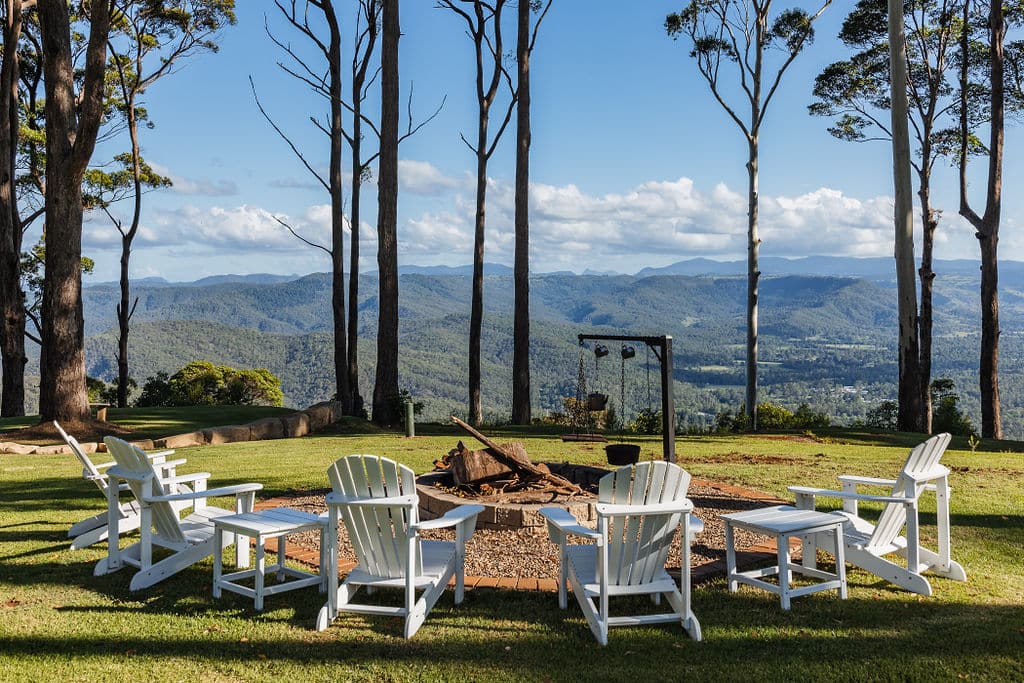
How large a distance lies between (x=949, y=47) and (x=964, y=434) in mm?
11601

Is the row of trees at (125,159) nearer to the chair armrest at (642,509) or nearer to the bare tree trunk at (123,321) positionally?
the bare tree trunk at (123,321)

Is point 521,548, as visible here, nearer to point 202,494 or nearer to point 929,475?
point 202,494

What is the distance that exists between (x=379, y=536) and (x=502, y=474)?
218 centimetres

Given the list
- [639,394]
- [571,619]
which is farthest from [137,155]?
[639,394]

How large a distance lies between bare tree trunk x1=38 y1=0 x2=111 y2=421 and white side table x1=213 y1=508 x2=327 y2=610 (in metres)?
8.79

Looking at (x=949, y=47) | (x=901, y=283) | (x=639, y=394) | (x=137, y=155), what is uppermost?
(x=949, y=47)

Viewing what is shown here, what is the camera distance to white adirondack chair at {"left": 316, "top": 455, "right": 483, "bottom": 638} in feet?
12.7

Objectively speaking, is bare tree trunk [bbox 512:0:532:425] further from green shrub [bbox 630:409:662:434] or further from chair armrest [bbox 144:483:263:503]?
chair armrest [bbox 144:483:263:503]

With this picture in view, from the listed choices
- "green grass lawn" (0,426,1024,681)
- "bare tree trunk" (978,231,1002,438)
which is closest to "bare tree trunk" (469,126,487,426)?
"bare tree trunk" (978,231,1002,438)

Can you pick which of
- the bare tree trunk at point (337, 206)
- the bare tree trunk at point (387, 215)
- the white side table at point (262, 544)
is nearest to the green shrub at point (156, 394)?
the bare tree trunk at point (337, 206)

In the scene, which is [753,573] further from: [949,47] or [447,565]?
[949,47]

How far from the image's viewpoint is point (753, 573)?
14.7 ft

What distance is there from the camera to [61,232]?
1185 cm

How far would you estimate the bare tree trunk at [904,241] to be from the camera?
15789 millimetres
